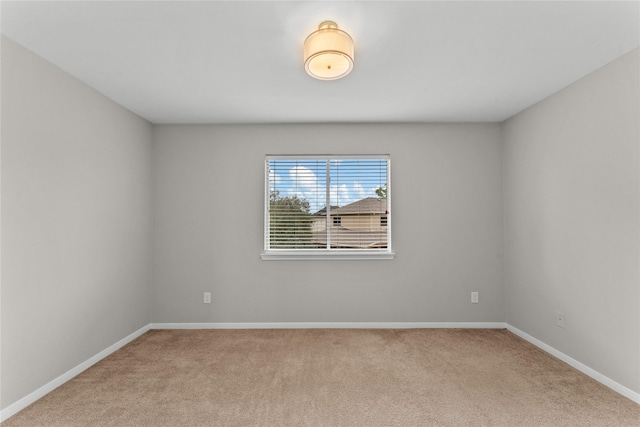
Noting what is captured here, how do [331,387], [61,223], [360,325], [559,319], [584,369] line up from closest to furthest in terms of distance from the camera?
1. [331,387]
2. [61,223]
3. [584,369]
4. [559,319]
5. [360,325]

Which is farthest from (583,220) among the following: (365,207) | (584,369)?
(365,207)

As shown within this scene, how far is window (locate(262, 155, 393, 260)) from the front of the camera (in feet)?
12.7

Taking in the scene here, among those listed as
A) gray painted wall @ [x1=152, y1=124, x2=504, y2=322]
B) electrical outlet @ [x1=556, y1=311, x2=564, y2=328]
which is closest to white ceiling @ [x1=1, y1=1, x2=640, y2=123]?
gray painted wall @ [x1=152, y1=124, x2=504, y2=322]

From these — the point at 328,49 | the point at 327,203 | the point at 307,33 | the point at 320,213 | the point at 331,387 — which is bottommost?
the point at 331,387

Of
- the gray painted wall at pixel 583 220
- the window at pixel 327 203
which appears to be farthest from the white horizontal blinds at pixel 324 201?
the gray painted wall at pixel 583 220

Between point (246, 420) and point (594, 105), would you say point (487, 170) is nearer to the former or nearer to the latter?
point (594, 105)

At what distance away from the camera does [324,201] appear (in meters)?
3.89

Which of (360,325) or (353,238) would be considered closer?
(360,325)

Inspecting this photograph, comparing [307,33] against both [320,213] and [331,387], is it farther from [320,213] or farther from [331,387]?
[331,387]

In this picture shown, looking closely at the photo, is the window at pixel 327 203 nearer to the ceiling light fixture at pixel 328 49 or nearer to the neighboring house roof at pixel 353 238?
the neighboring house roof at pixel 353 238

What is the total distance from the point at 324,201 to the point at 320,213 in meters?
0.15

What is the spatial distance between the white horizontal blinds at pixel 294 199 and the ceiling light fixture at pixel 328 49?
73.4 inches

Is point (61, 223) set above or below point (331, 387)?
above

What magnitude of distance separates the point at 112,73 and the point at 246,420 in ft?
9.03
